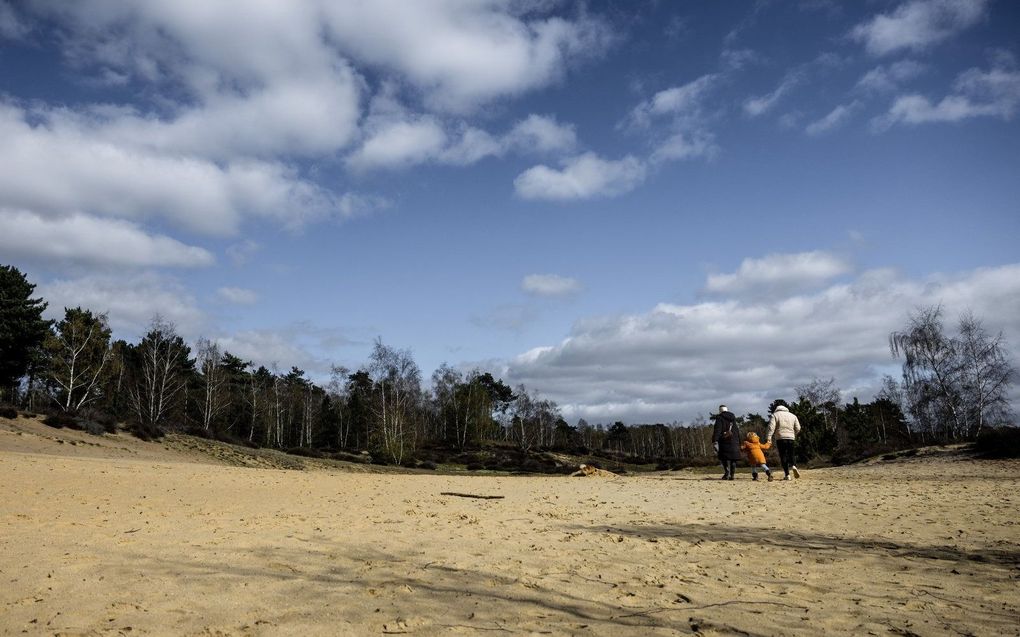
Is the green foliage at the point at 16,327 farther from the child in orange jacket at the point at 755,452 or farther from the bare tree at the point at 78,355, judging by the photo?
the child in orange jacket at the point at 755,452

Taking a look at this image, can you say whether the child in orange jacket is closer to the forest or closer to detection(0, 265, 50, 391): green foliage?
the forest

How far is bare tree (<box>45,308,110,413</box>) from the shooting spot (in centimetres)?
4812

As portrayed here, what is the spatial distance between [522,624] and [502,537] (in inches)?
151

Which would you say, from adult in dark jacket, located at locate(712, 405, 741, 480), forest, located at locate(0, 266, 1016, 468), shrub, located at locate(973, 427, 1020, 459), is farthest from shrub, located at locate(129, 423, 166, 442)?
shrub, located at locate(973, 427, 1020, 459)

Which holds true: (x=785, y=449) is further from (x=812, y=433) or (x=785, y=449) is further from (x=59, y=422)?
(x=812, y=433)

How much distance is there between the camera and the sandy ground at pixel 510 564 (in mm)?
4770

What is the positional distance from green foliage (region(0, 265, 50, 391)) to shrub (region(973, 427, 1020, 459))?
57.2 metres

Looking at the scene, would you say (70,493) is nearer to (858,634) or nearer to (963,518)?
(858,634)

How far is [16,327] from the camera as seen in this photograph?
149 feet

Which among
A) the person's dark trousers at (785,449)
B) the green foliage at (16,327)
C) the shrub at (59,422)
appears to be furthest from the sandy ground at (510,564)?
the green foliage at (16,327)

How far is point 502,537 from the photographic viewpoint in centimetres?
848

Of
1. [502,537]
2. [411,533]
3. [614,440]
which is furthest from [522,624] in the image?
[614,440]

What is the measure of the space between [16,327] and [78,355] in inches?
211

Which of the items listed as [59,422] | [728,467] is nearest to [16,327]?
[59,422]
